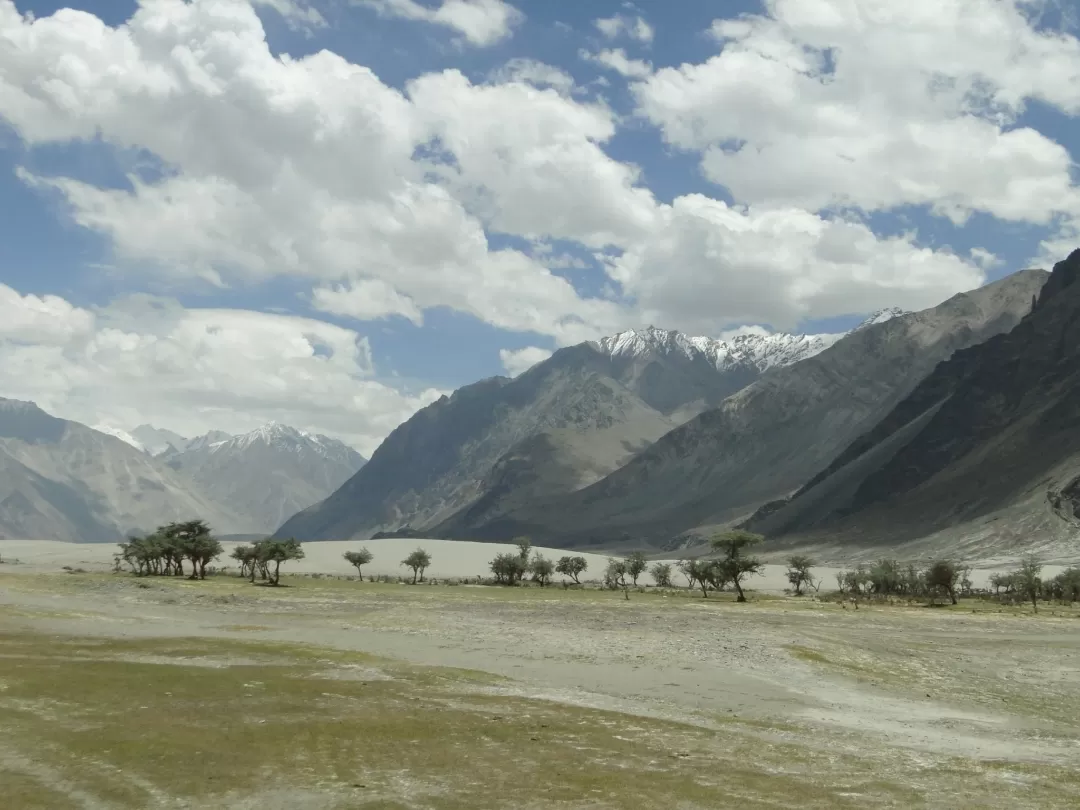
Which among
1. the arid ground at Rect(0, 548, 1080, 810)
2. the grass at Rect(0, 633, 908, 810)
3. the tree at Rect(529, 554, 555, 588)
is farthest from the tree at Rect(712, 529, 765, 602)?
the grass at Rect(0, 633, 908, 810)

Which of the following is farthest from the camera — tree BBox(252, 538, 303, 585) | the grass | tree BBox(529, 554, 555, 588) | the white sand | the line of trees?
the white sand

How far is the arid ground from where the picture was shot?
20812mm

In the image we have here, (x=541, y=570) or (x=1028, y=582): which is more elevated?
(x=1028, y=582)

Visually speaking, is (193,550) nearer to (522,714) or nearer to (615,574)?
(615,574)

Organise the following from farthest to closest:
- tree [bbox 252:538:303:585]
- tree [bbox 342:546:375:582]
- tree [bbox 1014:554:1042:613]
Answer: tree [bbox 342:546:375:582]
tree [bbox 252:538:303:585]
tree [bbox 1014:554:1042:613]

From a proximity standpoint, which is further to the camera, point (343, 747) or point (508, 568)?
point (508, 568)

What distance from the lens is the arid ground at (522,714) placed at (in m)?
20.8

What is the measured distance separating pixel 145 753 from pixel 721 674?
26.7 meters

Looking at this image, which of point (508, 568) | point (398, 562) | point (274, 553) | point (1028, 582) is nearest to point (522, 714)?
point (274, 553)

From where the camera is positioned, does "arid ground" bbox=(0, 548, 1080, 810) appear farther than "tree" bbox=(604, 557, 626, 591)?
No

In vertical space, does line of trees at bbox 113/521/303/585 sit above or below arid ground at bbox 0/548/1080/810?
above

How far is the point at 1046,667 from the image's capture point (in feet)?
165

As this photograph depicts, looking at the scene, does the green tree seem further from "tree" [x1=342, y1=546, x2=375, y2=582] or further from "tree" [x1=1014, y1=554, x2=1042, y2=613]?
"tree" [x1=1014, y1=554, x2=1042, y2=613]

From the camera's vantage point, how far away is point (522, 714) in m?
30.6
